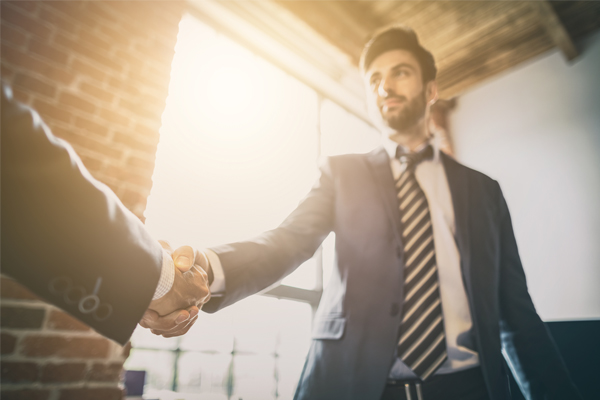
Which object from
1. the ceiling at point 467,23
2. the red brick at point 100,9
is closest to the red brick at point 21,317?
the red brick at point 100,9

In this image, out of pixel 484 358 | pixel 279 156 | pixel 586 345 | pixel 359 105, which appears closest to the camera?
pixel 484 358

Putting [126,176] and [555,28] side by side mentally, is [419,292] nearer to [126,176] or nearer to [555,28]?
[126,176]

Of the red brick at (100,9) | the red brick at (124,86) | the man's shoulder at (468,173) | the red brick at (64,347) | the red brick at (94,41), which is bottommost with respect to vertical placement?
the red brick at (64,347)

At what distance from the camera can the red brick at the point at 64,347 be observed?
54.5 inches

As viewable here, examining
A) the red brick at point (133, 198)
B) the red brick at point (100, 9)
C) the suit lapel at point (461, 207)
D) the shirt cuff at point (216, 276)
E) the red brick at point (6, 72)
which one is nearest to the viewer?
the shirt cuff at point (216, 276)

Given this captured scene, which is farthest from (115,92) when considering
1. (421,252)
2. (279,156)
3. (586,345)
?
(586,345)

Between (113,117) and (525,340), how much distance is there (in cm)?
214

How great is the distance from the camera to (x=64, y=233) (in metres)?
0.53

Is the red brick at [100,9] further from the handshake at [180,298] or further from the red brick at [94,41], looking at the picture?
the handshake at [180,298]

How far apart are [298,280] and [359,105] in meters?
2.32

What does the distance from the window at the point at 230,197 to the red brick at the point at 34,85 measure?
767mm

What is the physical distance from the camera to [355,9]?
129 inches

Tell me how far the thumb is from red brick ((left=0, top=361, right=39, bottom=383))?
3.36 feet

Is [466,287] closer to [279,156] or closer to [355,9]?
[279,156]
